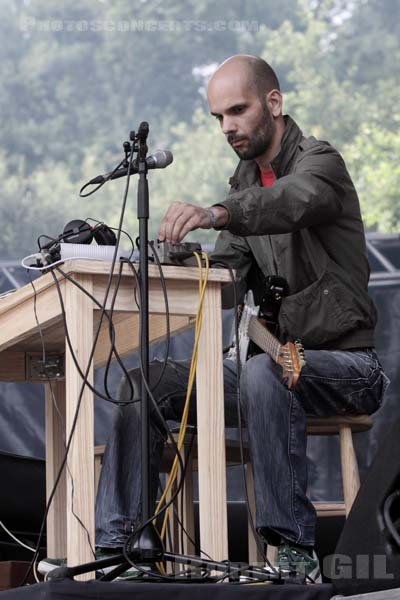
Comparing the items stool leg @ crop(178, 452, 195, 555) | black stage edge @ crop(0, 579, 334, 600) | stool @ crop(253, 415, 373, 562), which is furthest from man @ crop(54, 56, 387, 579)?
stool leg @ crop(178, 452, 195, 555)

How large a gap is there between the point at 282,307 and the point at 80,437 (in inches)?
34.7

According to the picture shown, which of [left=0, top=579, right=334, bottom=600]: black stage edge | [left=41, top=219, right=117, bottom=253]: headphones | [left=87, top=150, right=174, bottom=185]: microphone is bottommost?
[left=0, top=579, right=334, bottom=600]: black stage edge

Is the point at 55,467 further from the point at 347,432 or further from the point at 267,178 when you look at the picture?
the point at 267,178

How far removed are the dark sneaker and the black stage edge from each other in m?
0.44

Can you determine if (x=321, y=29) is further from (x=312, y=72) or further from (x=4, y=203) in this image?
(x=4, y=203)

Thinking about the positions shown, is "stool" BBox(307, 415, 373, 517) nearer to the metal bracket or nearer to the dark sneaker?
the dark sneaker

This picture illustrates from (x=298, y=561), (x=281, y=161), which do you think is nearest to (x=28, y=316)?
(x=298, y=561)

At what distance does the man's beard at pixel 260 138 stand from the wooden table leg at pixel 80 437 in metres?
0.96

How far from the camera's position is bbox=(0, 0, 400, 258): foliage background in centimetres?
451

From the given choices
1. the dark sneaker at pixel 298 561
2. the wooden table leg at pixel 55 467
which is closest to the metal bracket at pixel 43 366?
the wooden table leg at pixel 55 467

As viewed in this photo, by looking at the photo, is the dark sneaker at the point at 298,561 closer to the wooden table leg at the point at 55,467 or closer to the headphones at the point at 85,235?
the headphones at the point at 85,235

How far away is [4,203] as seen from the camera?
4.45 m

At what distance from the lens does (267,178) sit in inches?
127

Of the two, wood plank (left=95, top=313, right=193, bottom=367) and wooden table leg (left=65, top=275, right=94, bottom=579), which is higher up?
wood plank (left=95, top=313, right=193, bottom=367)
